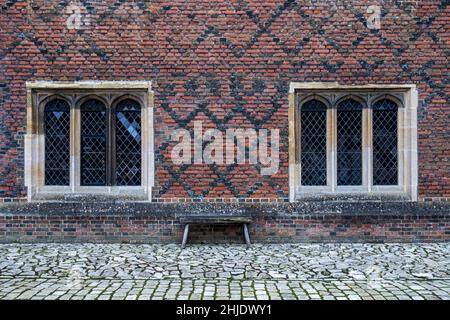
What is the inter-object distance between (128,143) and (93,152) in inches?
28.0

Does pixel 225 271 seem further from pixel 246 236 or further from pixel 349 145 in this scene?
pixel 349 145

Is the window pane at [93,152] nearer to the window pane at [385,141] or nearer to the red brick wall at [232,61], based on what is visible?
the red brick wall at [232,61]

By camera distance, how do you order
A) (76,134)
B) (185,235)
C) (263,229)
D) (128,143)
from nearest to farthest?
(185,235), (263,229), (76,134), (128,143)

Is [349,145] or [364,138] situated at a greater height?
[364,138]

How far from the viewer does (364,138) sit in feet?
24.3

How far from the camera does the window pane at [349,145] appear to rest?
24.5 feet

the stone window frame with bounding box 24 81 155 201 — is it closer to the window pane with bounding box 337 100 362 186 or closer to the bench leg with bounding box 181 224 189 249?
the bench leg with bounding box 181 224 189 249

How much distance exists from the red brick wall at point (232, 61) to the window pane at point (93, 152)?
0.96 meters

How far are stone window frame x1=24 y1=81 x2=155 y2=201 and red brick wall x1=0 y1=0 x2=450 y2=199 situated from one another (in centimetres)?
16

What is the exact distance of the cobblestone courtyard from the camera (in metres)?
4.30

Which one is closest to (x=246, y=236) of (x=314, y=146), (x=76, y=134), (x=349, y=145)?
(x=314, y=146)

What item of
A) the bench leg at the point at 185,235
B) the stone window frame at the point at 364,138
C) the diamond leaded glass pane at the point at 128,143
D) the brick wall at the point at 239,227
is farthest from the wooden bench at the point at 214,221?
the diamond leaded glass pane at the point at 128,143

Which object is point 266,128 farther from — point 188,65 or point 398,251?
point 398,251

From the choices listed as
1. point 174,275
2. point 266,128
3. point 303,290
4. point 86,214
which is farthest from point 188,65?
point 303,290
